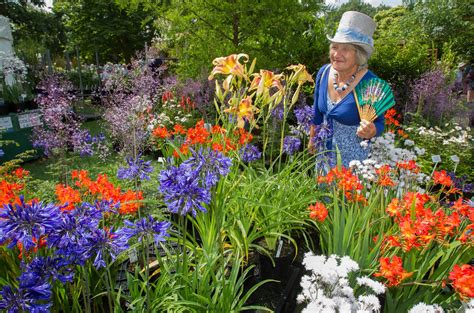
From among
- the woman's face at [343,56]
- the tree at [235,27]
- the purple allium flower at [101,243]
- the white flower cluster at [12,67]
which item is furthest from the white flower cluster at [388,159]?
the white flower cluster at [12,67]

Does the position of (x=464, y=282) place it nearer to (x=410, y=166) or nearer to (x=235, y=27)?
(x=410, y=166)

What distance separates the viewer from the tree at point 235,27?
519cm

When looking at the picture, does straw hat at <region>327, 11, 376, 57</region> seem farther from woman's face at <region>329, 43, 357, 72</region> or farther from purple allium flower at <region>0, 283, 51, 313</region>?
purple allium flower at <region>0, 283, 51, 313</region>

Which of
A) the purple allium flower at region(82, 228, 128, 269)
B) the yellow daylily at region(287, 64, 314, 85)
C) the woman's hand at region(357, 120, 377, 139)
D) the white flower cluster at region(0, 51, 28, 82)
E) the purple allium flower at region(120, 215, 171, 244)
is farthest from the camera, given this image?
the white flower cluster at region(0, 51, 28, 82)

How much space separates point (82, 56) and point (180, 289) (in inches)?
1091

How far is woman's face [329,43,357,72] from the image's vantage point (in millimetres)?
2617

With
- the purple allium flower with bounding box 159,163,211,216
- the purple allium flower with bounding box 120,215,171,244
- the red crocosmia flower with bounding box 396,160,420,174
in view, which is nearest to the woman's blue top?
the red crocosmia flower with bounding box 396,160,420,174

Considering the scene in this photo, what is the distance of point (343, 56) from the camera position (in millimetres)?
2639

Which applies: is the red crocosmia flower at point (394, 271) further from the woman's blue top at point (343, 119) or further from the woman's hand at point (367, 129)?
the woman's blue top at point (343, 119)

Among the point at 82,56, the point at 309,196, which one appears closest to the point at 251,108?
the point at 309,196

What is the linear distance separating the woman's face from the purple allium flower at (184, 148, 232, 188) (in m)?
1.64

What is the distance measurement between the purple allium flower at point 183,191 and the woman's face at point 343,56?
1796 mm

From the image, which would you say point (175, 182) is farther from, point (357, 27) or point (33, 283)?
point (357, 27)

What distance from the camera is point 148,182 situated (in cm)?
282
